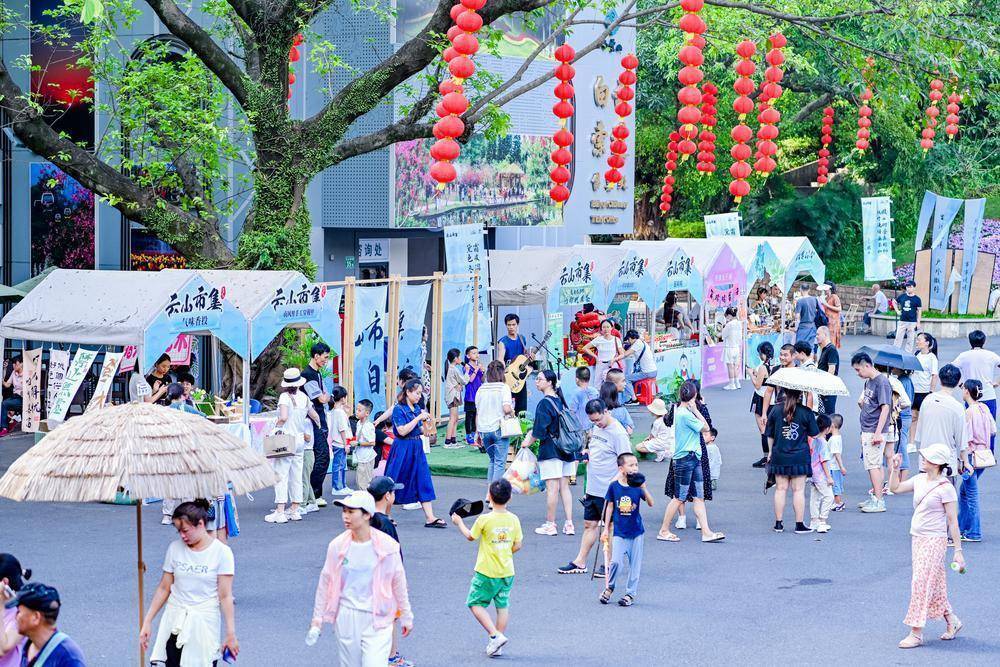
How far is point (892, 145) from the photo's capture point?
40.9 metres

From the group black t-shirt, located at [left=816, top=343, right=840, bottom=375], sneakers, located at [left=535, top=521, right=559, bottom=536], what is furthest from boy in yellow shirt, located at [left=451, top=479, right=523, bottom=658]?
black t-shirt, located at [left=816, top=343, right=840, bottom=375]

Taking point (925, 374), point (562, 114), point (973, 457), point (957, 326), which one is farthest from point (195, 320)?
point (957, 326)

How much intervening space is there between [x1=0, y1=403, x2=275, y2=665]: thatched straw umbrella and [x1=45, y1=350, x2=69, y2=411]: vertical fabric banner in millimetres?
8624

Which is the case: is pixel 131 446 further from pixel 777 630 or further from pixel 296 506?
pixel 296 506

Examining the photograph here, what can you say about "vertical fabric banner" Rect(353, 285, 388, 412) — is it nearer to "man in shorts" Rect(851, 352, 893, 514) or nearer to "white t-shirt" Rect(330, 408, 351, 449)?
"white t-shirt" Rect(330, 408, 351, 449)

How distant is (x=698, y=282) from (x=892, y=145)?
1898 centimetres

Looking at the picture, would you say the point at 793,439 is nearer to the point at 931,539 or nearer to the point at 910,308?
the point at 931,539

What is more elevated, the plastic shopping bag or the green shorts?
the plastic shopping bag

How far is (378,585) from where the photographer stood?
7527 mm

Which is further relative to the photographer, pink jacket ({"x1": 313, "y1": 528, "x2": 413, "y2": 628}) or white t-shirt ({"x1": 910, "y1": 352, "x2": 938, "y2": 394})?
white t-shirt ({"x1": 910, "y1": 352, "x2": 938, "y2": 394})

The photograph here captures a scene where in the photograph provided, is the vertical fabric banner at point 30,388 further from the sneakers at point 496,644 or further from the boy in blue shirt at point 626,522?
the sneakers at point 496,644

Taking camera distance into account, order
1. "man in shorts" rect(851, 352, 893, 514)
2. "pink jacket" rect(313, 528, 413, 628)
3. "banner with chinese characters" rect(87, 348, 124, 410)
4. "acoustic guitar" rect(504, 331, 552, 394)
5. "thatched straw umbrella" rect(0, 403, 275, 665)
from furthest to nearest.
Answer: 1. "acoustic guitar" rect(504, 331, 552, 394)
2. "banner with chinese characters" rect(87, 348, 124, 410)
3. "man in shorts" rect(851, 352, 893, 514)
4. "pink jacket" rect(313, 528, 413, 628)
5. "thatched straw umbrella" rect(0, 403, 275, 665)

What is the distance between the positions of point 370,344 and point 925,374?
7.57 metres

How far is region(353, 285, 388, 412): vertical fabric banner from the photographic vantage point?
17.3m
